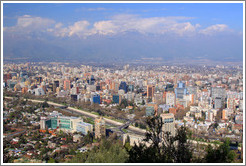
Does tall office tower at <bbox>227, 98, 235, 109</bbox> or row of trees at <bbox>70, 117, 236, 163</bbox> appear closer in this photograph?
row of trees at <bbox>70, 117, 236, 163</bbox>

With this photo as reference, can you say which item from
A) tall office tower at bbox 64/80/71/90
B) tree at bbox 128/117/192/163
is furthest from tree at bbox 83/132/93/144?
tall office tower at bbox 64/80/71/90

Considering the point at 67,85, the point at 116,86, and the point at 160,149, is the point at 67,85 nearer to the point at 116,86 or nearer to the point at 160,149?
the point at 116,86

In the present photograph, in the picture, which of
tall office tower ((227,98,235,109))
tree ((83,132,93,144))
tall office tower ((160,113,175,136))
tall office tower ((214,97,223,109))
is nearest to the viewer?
tall office tower ((160,113,175,136))

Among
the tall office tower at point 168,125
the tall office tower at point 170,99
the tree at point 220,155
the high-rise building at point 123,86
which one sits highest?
the tree at point 220,155

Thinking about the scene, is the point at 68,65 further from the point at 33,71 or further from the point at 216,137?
the point at 216,137

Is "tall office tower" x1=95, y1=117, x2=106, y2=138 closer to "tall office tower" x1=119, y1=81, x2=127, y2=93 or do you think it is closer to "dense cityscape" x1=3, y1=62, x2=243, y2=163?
"dense cityscape" x1=3, y1=62, x2=243, y2=163

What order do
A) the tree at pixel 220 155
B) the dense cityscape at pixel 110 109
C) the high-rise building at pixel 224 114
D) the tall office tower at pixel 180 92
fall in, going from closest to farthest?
the tree at pixel 220 155, the dense cityscape at pixel 110 109, the high-rise building at pixel 224 114, the tall office tower at pixel 180 92

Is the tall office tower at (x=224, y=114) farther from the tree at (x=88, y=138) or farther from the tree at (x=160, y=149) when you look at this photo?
the tree at (x=160, y=149)

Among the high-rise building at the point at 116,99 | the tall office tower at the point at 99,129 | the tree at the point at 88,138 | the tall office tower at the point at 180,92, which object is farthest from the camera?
the tall office tower at the point at 180,92

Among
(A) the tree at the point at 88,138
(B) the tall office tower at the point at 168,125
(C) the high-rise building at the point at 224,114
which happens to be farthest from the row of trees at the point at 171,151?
(C) the high-rise building at the point at 224,114

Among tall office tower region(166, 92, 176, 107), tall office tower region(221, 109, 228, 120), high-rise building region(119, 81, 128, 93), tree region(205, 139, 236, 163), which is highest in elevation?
tree region(205, 139, 236, 163)
